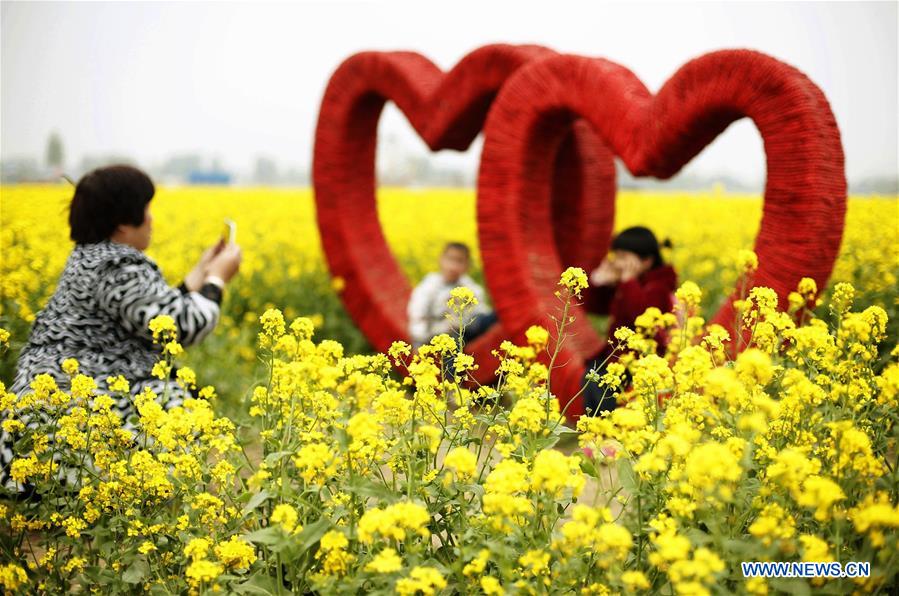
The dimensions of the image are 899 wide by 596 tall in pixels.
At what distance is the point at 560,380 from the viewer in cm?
387

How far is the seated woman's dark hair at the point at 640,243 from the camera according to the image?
3742mm

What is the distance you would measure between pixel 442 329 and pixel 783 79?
2.38 meters

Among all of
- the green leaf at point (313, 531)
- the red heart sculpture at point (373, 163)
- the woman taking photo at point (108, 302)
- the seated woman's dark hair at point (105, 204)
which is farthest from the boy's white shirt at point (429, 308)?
the green leaf at point (313, 531)

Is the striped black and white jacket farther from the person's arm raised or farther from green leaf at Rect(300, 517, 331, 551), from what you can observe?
green leaf at Rect(300, 517, 331, 551)

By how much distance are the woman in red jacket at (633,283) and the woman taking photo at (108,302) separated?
75.1 inches

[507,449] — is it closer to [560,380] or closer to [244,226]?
[560,380]

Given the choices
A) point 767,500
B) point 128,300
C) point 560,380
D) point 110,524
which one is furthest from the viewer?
point 560,380

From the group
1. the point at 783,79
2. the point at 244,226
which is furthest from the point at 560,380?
the point at 244,226

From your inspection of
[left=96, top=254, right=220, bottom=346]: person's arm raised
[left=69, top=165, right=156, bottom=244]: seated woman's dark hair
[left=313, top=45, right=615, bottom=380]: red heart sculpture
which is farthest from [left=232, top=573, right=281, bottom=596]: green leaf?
[left=313, top=45, right=615, bottom=380]: red heart sculpture

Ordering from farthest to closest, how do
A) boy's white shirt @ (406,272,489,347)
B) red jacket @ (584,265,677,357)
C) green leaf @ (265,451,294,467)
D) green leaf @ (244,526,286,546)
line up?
boy's white shirt @ (406,272,489,347) < red jacket @ (584,265,677,357) < green leaf @ (265,451,294,467) < green leaf @ (244,526,286,546)

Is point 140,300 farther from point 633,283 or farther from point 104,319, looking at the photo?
point 633,283

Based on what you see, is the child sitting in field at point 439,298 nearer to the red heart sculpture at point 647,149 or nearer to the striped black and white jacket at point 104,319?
the red heart sculpture at point 647,149

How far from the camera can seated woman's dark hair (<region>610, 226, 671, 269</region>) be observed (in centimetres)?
374

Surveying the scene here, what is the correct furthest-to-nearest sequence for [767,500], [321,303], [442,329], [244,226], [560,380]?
1. [244,226]
2. [321,303]
3. [442,329]
4. [560,380]
5. [767,500]
